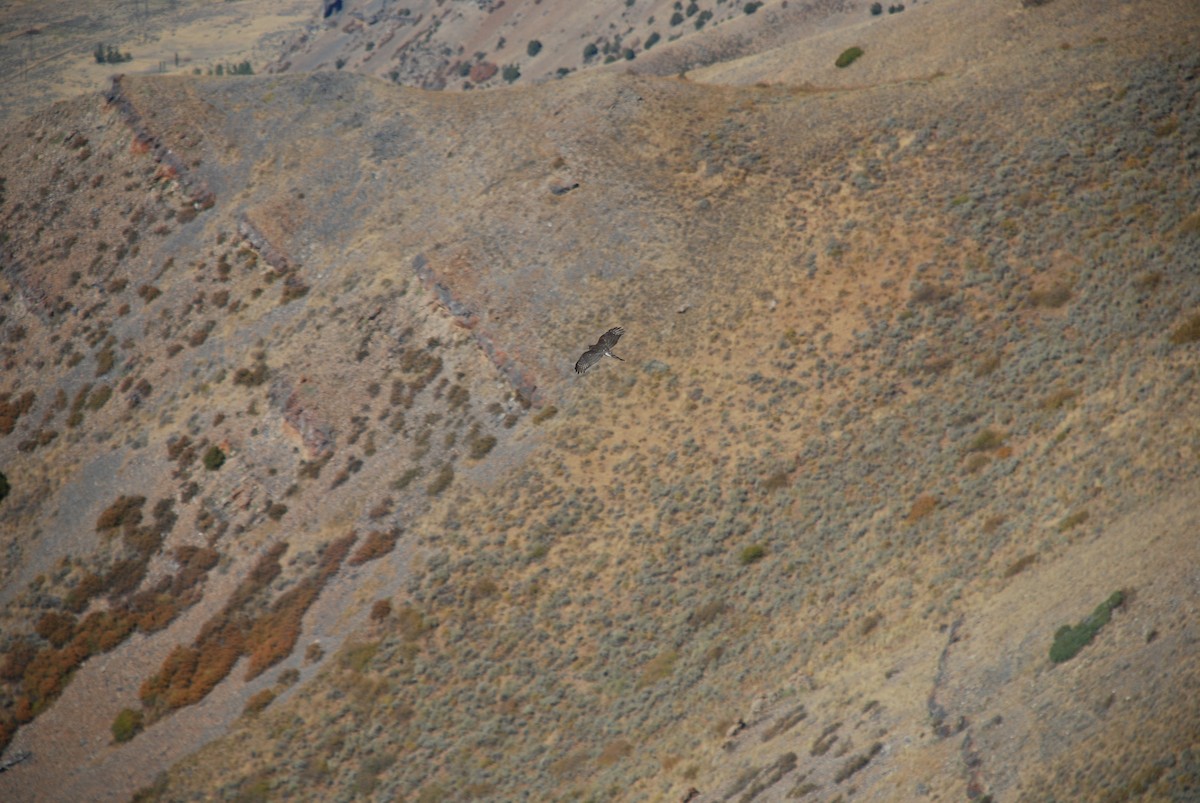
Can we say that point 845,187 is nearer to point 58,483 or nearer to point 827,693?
point 827,693

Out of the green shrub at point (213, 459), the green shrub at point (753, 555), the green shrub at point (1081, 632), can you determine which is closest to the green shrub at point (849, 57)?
the green shrub at point (753, 555)

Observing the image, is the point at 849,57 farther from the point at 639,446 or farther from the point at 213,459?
the point at 213,459

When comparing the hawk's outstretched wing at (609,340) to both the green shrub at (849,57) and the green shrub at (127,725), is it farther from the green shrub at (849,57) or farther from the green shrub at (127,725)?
the green shrub at (849,57)

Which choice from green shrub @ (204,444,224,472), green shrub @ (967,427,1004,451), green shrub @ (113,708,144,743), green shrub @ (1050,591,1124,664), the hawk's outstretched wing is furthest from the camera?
green shrub @ (204,444,224,472)

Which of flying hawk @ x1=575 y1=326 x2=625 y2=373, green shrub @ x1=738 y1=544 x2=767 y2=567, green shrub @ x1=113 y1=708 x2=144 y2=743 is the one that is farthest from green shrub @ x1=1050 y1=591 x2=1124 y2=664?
green shrub @ x1=113 y1=708 x2=144 y2=743

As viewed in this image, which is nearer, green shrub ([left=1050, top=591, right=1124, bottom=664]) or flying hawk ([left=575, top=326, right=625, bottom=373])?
green shrub ([left=1050, top=591, right=1124, bottom=664])

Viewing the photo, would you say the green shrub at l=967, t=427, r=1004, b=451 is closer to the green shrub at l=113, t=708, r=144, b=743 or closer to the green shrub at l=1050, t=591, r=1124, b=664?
the green shrub at l=1050, t=591, r=1124, b=664

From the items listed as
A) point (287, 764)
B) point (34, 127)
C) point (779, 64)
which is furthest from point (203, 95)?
point (287, 764)
